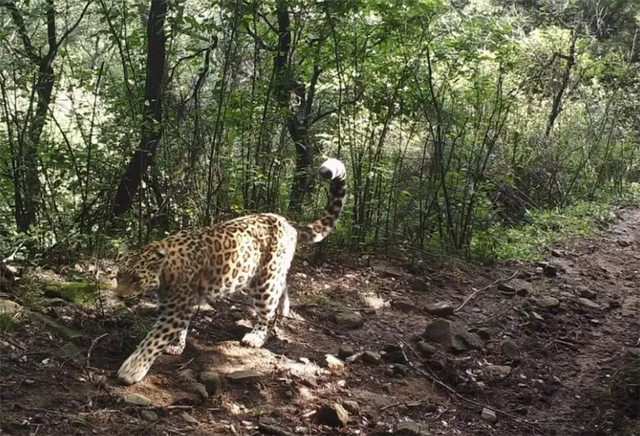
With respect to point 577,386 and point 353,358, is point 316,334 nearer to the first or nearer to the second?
point 353,358

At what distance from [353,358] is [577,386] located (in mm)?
2248

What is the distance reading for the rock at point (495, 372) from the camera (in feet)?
22.2

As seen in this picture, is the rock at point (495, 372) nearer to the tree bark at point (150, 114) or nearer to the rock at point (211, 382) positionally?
the rock at point (211, 382)

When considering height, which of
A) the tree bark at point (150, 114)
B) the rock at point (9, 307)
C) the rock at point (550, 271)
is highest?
the tree bark at point (150, 114)

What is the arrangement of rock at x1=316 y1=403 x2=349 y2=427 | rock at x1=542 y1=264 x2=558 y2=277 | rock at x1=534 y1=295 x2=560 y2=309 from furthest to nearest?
1. rock at x1=542 y1=264 x2=558 y2=277
2. rock at x1=534 y1=295 x2=560 y2=309
3. rock at x1=316 y1=403 x2=349 y2=427

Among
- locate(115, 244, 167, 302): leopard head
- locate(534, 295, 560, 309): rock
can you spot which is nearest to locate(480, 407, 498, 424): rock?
locate(115, 244, 167, 302): leopard head

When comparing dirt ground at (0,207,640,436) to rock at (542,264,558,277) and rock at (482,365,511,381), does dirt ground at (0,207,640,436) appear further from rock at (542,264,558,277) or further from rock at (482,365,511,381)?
rock at (542,264,558,277)

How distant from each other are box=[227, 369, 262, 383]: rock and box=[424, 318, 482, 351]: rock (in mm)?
2330

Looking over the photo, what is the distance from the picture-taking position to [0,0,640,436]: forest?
5.50m

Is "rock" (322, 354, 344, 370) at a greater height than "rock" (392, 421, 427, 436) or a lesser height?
greater

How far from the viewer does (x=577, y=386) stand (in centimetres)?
680

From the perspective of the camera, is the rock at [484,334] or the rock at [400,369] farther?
the rock at [484,334]

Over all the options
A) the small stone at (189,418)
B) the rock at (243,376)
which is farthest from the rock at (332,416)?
the small stone at (189,418)

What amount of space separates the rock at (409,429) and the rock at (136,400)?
1.89 m
